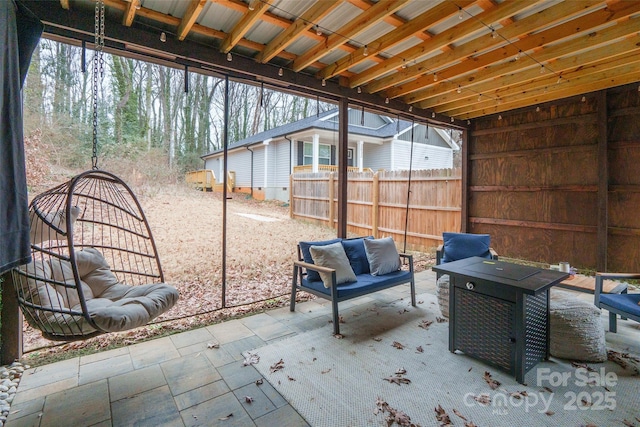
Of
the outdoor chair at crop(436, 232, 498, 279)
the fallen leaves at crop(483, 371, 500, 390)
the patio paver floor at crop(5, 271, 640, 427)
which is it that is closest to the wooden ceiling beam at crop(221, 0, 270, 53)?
the patio paver floor at crop(5, 271, 640, 427)

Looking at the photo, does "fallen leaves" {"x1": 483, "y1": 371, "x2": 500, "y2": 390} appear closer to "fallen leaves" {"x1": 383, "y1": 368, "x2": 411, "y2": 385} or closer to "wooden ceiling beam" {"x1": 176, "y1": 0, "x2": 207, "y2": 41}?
"fallen leaves" {"x1": 383, "y1": 368, "x2": 411, "y2": 385}

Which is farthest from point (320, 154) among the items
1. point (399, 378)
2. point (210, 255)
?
point (399, 378)

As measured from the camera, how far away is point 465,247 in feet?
13.2

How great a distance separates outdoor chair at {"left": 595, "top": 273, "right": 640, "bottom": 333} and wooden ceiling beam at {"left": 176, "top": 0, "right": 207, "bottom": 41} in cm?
415

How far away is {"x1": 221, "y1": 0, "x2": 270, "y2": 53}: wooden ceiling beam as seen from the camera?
2.48m

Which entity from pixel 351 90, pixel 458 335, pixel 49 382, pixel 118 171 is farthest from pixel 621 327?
pixel 118 171

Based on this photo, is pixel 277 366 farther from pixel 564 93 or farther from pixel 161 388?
pixel 564 93

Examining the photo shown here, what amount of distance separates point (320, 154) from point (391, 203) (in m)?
4.27

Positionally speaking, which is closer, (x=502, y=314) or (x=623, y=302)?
(x=502, y=314)

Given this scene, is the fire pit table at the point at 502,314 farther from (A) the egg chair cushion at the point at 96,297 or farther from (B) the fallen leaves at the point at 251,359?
(A) the egg chair cushion at the point at 96,297

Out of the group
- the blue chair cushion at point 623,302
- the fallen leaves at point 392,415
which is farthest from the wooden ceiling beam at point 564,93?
the fallen leaves at point 392,415

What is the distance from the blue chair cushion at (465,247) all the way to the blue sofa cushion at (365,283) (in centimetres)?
84

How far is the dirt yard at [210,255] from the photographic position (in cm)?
331

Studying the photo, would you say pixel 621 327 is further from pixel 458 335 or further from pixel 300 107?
pixel 300 107
